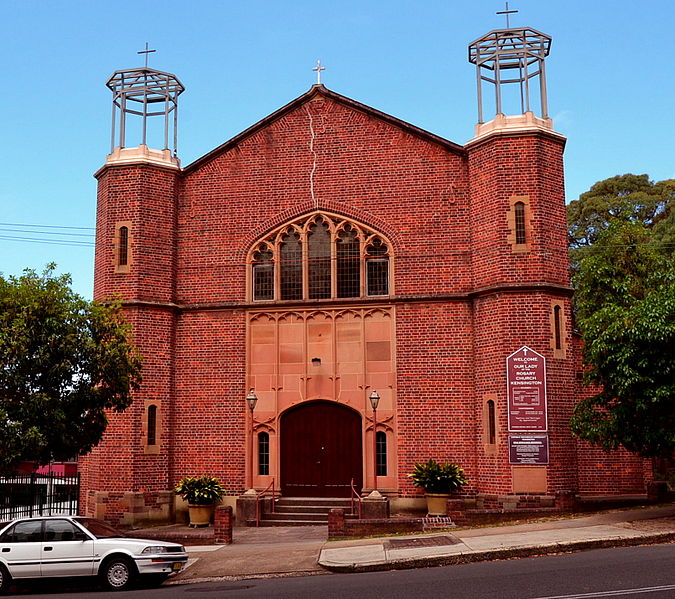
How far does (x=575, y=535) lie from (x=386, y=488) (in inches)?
270

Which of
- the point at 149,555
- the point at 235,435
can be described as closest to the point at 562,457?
the point at 235,435

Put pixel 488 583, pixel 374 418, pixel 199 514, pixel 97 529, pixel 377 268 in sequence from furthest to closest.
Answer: pixel 377 268, pixel 199 514, pixel 374 418, pixel 97 529, pixel 488 583

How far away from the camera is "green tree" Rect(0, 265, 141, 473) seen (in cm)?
1590

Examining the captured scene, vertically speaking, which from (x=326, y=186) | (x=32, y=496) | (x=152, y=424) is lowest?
(x=32, y=496)

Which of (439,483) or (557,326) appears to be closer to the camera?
(439,483)

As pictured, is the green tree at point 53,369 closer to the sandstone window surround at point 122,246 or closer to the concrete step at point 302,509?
the sandstone window surround at point 122,246

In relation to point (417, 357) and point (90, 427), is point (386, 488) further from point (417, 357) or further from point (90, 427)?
point (90, 427)

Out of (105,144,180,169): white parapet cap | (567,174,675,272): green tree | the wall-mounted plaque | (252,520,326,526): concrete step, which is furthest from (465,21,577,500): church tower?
(567,174,675,272): green tree

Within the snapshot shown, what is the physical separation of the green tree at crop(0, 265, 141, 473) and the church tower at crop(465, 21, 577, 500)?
8.80 meters

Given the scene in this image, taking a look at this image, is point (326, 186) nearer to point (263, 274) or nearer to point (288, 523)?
point (263, 274)

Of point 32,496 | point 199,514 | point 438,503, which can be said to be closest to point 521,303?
point 438,503

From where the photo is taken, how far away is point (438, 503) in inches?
806

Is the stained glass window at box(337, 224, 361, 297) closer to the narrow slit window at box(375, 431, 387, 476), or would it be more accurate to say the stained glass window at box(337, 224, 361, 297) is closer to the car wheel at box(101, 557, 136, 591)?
the narrow slit window at box(375, 431, 387, 476)

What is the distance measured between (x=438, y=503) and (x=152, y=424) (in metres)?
7.83
